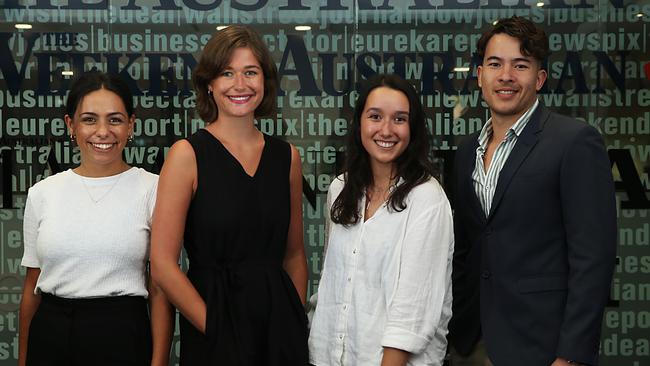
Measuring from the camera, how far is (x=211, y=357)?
339 centimetres

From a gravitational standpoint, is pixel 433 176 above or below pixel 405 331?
above

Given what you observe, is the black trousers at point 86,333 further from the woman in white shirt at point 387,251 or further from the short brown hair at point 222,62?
the short brown hair at point 222,62

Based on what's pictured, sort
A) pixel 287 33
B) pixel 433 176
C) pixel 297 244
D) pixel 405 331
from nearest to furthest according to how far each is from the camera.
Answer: pixel 405 331
pixel 433 176
pixel 297 244
pixel 287 33

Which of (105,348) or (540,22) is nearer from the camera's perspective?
(105,348)

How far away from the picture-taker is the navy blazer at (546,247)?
3137 millimetres

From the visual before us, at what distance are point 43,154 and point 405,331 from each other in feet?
10.9

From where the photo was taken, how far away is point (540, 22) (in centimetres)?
562

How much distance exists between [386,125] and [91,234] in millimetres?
1294

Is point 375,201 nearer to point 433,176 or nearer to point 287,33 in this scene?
point 433,176

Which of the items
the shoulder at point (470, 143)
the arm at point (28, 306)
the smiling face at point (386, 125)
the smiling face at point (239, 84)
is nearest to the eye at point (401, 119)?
the smiling face at point (386, 125)

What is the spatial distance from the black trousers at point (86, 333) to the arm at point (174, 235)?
0.97 ft

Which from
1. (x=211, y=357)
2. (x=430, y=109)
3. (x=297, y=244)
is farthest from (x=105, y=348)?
(x=430, y=109)

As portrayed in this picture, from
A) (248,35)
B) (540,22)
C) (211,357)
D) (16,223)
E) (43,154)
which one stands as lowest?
(211,357)

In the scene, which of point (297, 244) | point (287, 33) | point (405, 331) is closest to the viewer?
point (405, 331)
